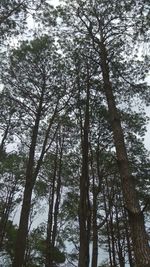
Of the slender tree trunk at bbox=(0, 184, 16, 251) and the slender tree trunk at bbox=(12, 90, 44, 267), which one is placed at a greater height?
the slender tree trunk at bbox=(0, 184, 16, 251)


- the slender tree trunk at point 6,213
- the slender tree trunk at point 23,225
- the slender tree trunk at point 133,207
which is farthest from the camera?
the slender tree trunk at point 6,213

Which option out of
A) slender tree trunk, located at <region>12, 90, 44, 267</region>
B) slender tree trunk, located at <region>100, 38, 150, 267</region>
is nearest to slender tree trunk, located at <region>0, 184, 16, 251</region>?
slender tree trunk, located at <region>12, 90, 44, 267</region>

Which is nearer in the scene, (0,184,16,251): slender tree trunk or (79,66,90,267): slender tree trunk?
(79,66,90,267): slender tree trunk

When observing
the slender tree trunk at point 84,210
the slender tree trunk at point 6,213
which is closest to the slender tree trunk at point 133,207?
the slender tree trunk at point 84,210

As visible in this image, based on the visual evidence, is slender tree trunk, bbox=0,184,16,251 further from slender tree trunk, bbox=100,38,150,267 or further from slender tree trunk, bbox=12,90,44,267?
slender tree trunk, bbox=100,38,150,267

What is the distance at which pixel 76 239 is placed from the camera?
2253 centimetres

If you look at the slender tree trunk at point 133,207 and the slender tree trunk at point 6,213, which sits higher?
the slender tree trunk at point 6,213

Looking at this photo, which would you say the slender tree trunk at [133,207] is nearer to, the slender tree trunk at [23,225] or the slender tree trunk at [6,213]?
the slender tree trunk at [23,225]

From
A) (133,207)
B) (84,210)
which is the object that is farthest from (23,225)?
(133,207)

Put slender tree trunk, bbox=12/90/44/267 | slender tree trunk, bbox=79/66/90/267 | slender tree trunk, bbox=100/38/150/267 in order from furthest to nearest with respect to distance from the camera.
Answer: slender tree trunk, bbox=12/90/44/267, slender tree trunk, bbox=79/66/90/267, slender tree trunk, bbox=100/38/150/267

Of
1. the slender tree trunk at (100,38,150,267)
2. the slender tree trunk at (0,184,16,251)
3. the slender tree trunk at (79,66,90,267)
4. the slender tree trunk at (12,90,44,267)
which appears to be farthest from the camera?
the slender tree trunk at (0,184,16,251)

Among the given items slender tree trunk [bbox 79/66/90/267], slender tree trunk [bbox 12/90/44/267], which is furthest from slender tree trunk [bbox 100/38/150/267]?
slender tree trunk [bbox 12/90/44/267]

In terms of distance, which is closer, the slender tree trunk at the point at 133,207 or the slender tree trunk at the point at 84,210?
the slender tree trunk at the point at 133,207

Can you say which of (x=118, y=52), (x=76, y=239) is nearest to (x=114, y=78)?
(x=118, y=52)
